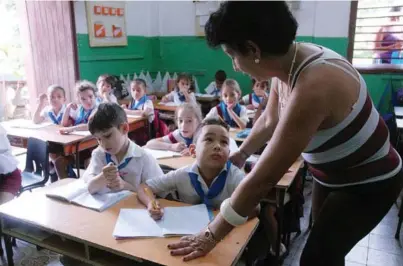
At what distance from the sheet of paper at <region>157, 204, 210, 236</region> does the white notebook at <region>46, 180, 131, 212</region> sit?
27 centimetres

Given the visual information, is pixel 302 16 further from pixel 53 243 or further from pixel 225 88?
pixel 53 243

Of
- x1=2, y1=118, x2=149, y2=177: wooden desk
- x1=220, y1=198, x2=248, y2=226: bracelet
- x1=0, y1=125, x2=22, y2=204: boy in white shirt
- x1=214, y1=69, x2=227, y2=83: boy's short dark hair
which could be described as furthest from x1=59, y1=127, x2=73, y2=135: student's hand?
x1=214, y1=69, x2=227, y2=83: boy's short dark hair

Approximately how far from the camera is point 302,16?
509 centimetres

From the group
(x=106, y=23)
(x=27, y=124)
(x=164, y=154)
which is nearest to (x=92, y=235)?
(x=164, y=154)

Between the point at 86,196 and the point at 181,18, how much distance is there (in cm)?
495

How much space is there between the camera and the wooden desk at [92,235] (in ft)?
3.70

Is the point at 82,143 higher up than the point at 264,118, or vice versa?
the point at 264,118

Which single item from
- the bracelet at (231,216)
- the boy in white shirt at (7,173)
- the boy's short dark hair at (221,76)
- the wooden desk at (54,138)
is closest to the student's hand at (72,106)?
the wooden desk at (54,138)

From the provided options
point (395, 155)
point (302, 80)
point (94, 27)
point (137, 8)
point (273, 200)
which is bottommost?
point (273, 200)

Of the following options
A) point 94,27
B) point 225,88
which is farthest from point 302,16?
point 94,27

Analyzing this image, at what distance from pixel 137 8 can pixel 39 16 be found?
1879 mm

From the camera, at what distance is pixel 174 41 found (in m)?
6.14

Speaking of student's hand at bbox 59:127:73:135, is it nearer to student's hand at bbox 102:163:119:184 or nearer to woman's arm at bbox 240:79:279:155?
student's hand at bbox 102:163:119:184

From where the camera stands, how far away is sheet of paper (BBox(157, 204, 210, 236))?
49.8 inches
